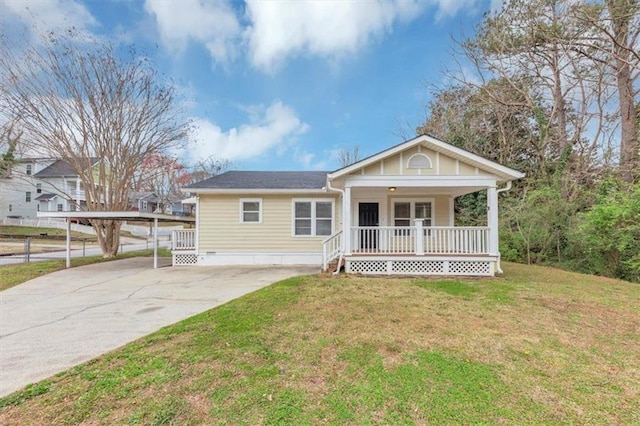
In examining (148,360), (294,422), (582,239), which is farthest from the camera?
(582,239)

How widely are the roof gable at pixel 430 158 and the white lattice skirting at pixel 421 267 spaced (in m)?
2.64

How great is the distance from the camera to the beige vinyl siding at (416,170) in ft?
28.6

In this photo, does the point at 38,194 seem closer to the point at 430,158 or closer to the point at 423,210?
the point at 423,210

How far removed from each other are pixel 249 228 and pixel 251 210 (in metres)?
0.70

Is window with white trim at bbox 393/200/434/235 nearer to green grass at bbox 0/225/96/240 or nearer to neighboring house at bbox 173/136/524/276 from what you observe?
neighboring house at bbox 173/136/524/276

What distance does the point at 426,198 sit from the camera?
11352mm

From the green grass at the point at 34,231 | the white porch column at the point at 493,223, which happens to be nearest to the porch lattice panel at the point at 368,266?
the white porch column at the point at 493,223

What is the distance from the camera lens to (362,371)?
10.8 feet

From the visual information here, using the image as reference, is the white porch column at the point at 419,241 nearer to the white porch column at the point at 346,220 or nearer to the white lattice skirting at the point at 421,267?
the white lattice skirting at the point at 421,267

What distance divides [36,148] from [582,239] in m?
22.8

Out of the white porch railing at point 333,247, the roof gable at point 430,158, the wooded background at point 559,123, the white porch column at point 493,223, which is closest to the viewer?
the roof gable at point 430,158

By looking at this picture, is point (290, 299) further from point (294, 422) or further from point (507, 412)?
point (507, 412)

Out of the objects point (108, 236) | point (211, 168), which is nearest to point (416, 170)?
point (108, 236)

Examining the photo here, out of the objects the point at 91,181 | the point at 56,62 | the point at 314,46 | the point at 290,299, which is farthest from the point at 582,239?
the point at 56,62
